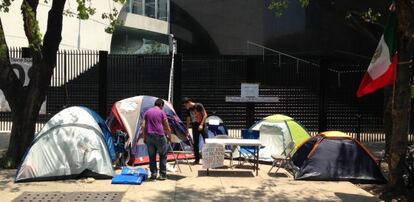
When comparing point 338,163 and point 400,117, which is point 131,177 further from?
point 400,117

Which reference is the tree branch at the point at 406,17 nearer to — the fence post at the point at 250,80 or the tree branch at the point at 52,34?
the tree branch at the point at 52,34

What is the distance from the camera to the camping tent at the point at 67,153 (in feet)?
33.6

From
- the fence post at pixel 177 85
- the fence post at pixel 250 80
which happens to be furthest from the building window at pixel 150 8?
the fence post at pixel 250 80

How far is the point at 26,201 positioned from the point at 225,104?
1260 cm

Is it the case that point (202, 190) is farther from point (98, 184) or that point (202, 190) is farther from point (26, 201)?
point (26, 201)

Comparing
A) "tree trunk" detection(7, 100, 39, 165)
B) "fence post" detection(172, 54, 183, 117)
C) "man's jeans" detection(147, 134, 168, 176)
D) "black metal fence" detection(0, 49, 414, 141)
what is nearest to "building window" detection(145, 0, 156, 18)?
"black metal fence" detection(0, 49, 414, 141)

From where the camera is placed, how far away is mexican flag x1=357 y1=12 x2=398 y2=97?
973cm

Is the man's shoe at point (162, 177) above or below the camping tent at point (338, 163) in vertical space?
below

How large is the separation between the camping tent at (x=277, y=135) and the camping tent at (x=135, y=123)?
2041 mm

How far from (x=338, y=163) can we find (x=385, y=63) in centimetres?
235

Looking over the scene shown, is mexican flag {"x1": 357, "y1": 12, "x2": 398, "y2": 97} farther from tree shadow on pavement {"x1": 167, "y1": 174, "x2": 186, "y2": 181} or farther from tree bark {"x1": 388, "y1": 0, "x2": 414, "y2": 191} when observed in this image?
tree shadow on pavement {"x1": 167, "y1": 174, "x2": 186, "y2": 181}

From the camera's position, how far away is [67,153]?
10477mm

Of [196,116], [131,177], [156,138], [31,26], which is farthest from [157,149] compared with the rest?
[31,26]

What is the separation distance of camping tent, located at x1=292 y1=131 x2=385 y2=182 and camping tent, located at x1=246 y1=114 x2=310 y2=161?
215 cm
